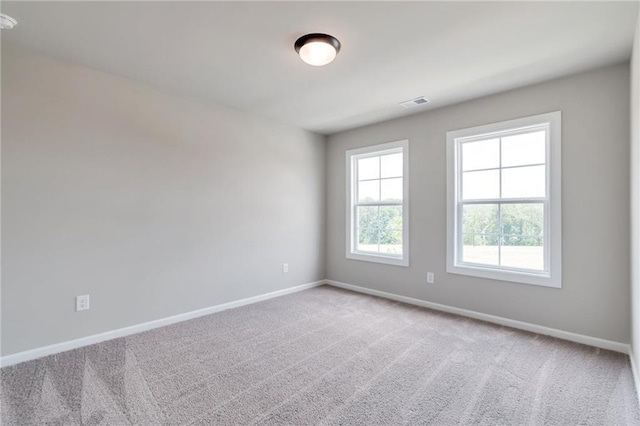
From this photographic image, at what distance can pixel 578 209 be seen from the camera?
2799 millimetres

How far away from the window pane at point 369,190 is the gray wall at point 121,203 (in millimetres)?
1219

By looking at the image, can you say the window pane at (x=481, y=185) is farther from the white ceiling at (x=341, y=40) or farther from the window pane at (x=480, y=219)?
the white ceiling at (x=341, y=40)

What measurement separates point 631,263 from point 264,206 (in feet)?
12.1

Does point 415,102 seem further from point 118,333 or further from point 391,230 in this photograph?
point 118,333

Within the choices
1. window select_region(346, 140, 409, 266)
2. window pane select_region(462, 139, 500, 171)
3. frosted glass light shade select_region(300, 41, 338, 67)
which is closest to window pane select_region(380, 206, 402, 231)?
window select_region(346, 140, 409, 266)

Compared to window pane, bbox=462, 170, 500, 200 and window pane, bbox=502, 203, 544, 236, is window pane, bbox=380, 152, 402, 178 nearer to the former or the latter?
window pane, bbox=462, 170, 500, 200

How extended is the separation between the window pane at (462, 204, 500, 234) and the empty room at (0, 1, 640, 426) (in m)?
0.02

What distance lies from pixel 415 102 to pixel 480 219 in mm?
1516

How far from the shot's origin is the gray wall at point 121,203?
2.44 meters

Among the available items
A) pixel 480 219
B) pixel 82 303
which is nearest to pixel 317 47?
pixel 480 219

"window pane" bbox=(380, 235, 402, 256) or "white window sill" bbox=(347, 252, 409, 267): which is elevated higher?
"window pane" bbox=(380, 235, 402, 256)

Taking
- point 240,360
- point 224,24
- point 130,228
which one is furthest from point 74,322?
point 224,24

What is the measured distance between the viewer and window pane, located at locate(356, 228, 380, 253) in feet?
14.9

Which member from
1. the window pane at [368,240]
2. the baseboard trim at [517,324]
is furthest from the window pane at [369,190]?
the baseboard trim at [517,324]
